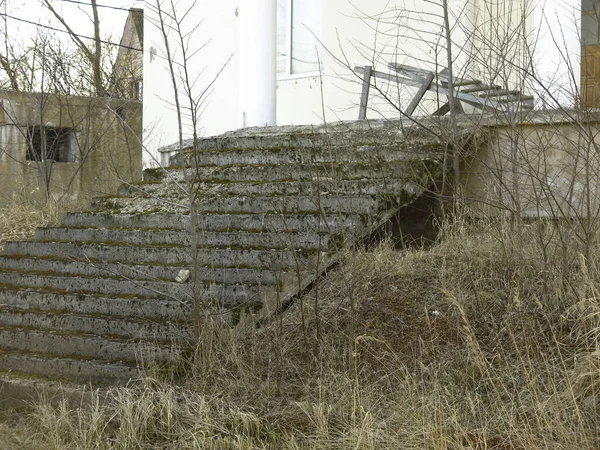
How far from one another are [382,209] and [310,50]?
5.96 m

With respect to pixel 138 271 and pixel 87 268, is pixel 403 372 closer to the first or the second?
pixel 138 271

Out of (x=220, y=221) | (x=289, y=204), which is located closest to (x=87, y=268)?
(x=220, y=221)

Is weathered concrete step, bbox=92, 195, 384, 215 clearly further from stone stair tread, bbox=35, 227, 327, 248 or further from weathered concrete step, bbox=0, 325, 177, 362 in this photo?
weathered concrete step, bbox=0, 325, 177, 362

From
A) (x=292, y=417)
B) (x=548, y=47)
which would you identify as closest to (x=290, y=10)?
(x=548, y=47)

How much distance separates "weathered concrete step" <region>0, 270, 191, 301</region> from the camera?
638cm

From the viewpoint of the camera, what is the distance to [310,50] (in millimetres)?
12180

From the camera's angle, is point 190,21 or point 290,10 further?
point 190,21

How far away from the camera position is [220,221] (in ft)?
23.3

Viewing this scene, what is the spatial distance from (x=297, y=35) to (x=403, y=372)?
26.8 ft

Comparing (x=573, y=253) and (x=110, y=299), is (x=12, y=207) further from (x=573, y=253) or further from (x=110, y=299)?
(x=573, y=253)

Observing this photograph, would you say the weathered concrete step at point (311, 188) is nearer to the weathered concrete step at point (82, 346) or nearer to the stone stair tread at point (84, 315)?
the stone stair tread at point (84, 315)

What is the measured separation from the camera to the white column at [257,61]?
932 centimetres

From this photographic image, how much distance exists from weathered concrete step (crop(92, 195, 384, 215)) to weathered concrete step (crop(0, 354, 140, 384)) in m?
1.80

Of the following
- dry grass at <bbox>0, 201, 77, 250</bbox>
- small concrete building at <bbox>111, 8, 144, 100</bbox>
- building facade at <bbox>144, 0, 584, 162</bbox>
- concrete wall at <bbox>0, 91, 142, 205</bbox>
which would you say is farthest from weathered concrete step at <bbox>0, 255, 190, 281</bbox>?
small concrete building at <bbox>111, 8, 144, 100</bbox>
